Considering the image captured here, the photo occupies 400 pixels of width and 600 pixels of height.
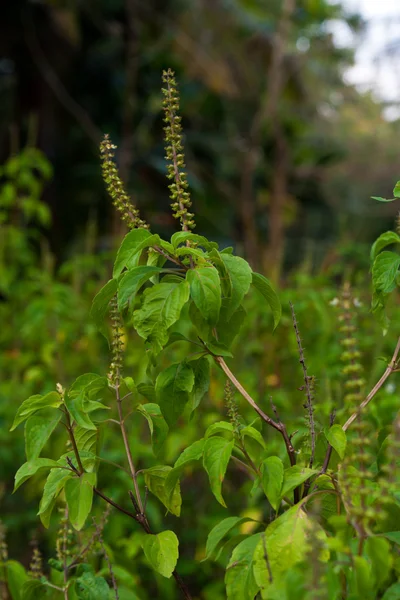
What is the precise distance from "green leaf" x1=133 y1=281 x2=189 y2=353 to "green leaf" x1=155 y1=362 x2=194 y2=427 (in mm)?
88

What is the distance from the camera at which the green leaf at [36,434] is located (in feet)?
3.98

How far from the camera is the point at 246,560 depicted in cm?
116

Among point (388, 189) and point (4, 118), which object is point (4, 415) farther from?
point (388, 189)

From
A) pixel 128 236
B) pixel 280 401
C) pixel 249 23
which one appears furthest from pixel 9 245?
pixel 249 23

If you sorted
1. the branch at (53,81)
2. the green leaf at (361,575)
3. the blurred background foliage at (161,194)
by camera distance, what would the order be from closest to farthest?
the green leaf at (361,575), the blurred background foliage at (161,194), the branch at (53,81)

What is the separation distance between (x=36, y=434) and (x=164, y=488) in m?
0.27

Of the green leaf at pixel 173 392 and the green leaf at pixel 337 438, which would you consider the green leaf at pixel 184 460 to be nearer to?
the green leaf at pixel 173 392

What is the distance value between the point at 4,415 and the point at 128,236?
7.69 feet

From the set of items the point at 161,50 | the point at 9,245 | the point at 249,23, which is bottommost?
the point at 9,245

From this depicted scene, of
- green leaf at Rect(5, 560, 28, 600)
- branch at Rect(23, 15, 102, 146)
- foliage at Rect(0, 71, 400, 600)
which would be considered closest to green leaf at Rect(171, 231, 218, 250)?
foliage at Rect(0, 71, 400, 600)

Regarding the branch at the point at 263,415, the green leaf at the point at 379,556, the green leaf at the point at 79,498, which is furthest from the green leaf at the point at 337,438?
the green leaf at the point at 79,498

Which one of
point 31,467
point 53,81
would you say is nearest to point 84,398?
point 31,467

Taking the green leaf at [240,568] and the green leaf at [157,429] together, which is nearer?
the green leaf at [240,568]

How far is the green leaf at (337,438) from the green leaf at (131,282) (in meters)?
0.40
